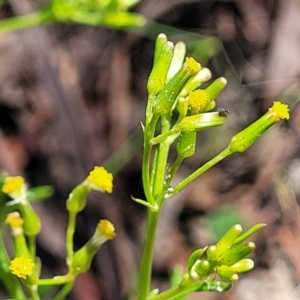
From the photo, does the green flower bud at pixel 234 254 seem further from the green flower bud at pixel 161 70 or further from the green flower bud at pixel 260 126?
the green flower bud at pixel 161 70

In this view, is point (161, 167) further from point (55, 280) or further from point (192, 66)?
point (55, 280)

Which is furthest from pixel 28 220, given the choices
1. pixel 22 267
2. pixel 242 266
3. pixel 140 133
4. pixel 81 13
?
pixel 140 133

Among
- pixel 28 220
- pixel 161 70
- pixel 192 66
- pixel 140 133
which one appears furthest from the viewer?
pixel 140 133

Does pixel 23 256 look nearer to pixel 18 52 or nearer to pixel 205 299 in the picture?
pixel 205 299

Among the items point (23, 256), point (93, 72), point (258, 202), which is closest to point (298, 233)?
point (258, 202)

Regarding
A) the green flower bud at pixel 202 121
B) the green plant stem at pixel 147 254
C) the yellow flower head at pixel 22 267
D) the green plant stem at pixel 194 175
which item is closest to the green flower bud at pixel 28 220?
the yellow flower head at pixel 22 267

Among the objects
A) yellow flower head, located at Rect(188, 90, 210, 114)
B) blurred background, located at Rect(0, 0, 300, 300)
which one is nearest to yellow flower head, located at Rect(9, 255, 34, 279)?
yellow flower head, located at Rect(188, 90, 210, 114)
